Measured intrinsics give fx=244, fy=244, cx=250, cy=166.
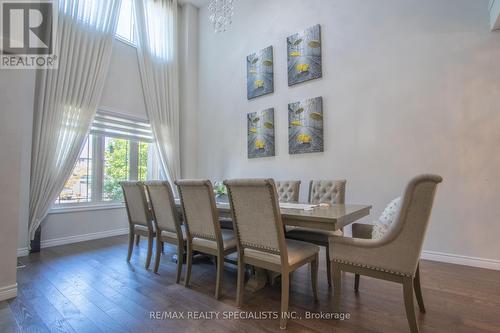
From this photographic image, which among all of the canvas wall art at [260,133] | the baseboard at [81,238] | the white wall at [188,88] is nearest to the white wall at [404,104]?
the canvas wall art at [260,133]

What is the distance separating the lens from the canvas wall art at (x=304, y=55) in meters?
3.72

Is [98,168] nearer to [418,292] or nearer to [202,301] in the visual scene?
[202,301]

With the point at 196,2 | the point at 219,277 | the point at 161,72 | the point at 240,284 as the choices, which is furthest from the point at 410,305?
the point at 196,2

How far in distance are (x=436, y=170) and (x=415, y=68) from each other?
4.16 ft

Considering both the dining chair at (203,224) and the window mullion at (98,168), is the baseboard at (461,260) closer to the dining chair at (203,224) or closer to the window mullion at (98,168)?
the dining chair at (203,224)

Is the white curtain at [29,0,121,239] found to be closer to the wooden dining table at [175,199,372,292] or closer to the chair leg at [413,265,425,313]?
the wooden dining table at [175,199,372,292]

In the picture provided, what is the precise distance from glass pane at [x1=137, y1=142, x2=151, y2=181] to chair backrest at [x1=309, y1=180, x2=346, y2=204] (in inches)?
130

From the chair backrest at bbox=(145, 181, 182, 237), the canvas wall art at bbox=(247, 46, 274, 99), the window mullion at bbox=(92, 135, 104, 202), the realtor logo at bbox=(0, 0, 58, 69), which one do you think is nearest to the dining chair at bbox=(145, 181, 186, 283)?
the chair backrest at bbox=(145, 181, 182, 237)

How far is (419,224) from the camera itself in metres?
1.37

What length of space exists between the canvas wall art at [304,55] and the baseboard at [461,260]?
2784 millimetres

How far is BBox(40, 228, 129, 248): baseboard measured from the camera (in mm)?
3445

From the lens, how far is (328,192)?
2906 mm

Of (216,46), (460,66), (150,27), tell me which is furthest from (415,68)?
(150,27)

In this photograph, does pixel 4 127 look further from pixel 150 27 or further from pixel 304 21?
pixel 304 21
